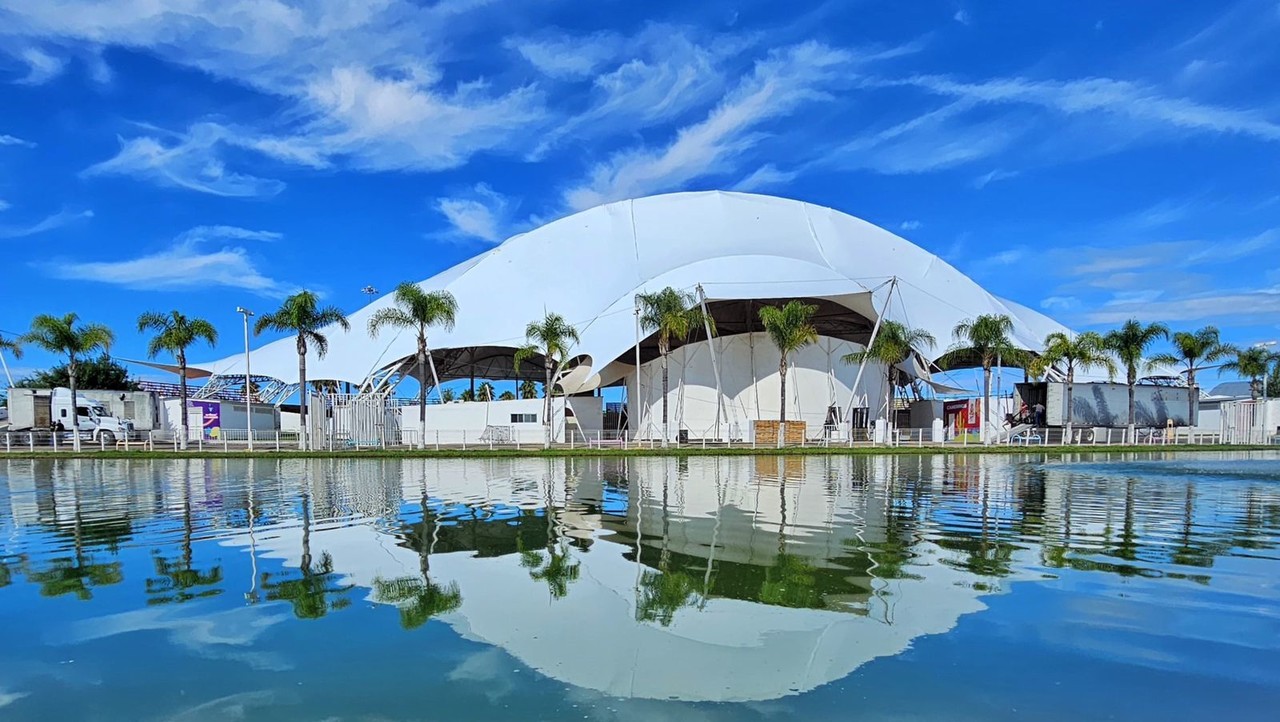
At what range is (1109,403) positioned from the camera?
155 ft

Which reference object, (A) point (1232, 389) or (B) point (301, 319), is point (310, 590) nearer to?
(B) point (301, 319)

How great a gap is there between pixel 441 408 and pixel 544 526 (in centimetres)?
3567

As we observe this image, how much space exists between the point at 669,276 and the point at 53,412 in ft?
126

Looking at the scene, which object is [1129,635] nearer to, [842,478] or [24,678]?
[24,678]

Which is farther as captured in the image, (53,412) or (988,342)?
(53,412)

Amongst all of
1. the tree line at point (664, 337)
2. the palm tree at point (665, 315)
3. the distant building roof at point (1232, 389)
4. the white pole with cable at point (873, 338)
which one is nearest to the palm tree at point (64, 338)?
the tree line at point (664, 337)

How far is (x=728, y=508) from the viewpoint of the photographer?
41.1 feet

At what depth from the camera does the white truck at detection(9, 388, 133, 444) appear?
1750 inches

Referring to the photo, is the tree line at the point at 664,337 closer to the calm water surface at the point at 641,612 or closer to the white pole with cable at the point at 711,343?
the white pole with cable at the point at 711,343

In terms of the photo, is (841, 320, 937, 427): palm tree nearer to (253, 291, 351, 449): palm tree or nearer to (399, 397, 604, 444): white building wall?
(399, 397, 604, 444): white building wall

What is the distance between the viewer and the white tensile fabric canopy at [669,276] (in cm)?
4475

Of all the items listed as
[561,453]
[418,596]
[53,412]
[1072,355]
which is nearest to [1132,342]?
[1072,355]

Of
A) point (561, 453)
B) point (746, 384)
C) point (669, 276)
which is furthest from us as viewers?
point (746, 384)

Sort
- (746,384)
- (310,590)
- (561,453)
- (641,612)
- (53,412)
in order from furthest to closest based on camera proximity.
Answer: (746,384), (53,412), (561,453), (310,590), (641,612)
